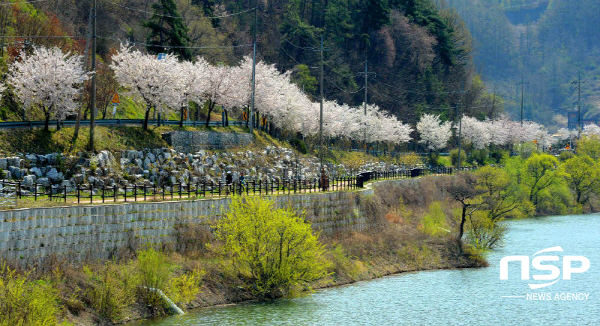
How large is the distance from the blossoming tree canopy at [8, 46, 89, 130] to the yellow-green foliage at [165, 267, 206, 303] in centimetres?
1816

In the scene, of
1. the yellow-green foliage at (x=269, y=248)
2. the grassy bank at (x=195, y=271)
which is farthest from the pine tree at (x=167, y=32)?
the yellow-green foliage at (x=269, y=248)

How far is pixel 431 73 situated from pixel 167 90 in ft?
296

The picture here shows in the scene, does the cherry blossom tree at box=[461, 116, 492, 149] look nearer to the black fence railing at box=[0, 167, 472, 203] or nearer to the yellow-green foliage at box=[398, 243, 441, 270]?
the black fence railing at box=[0, 167, 472, 203]

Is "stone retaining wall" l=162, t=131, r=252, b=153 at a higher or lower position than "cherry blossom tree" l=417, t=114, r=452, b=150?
lower

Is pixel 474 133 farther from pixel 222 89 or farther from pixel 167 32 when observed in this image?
pixel 222 89

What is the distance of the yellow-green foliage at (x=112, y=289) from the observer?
3459 cm

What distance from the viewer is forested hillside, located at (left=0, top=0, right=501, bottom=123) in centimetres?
10512

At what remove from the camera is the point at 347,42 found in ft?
449

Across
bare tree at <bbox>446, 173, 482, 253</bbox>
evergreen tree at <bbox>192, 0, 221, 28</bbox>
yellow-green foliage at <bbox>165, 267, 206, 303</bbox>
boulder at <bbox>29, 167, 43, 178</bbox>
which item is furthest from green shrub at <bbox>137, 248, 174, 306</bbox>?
evergreen tree at <bbox>192, 0, 221, 28</bbox>

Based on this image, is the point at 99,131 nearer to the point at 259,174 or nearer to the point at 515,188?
the point at 259,174

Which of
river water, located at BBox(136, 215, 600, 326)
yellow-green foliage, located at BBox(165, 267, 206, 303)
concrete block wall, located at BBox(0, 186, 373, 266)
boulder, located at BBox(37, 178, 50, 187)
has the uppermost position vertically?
boulder, located at BBox(37, 178, 50, 187)

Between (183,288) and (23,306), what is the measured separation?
10.7 meters

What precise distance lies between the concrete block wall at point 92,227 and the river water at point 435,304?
5043 millimetres

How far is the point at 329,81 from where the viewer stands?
125250 millimetres
